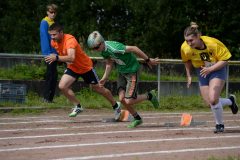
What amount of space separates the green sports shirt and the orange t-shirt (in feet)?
3.67

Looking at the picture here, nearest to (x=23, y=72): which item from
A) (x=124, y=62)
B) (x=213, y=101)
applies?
(x=124, y=62)

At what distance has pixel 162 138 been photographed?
5977 millimetres

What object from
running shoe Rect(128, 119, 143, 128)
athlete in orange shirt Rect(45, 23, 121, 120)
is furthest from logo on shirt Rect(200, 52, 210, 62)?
athlete in orange shirt Rect(45, 23, 121, 120)

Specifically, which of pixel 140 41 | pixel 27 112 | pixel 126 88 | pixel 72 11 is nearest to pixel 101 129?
pixel 126 88

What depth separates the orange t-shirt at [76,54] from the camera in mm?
7966

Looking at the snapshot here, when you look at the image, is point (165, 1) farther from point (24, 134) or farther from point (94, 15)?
point (24, 134)

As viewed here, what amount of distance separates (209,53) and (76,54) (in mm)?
3153

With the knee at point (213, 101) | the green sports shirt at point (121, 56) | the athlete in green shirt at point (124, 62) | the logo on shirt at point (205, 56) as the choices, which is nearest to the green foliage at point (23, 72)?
the athlete in green shirt at point (124, 62)

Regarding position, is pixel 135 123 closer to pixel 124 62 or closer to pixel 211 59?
pixel 124 62

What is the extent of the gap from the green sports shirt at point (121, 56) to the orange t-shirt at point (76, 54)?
112cm

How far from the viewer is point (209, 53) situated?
6.56 metres

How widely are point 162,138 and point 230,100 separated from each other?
2067 millimetres

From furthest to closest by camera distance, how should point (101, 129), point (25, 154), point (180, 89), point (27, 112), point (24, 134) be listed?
point (180, 89) < point (27, 112) < point (101, 129) < point (24, 134) < point (25, 154)

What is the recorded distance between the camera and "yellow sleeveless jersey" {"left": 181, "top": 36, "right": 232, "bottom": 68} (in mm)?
6508
